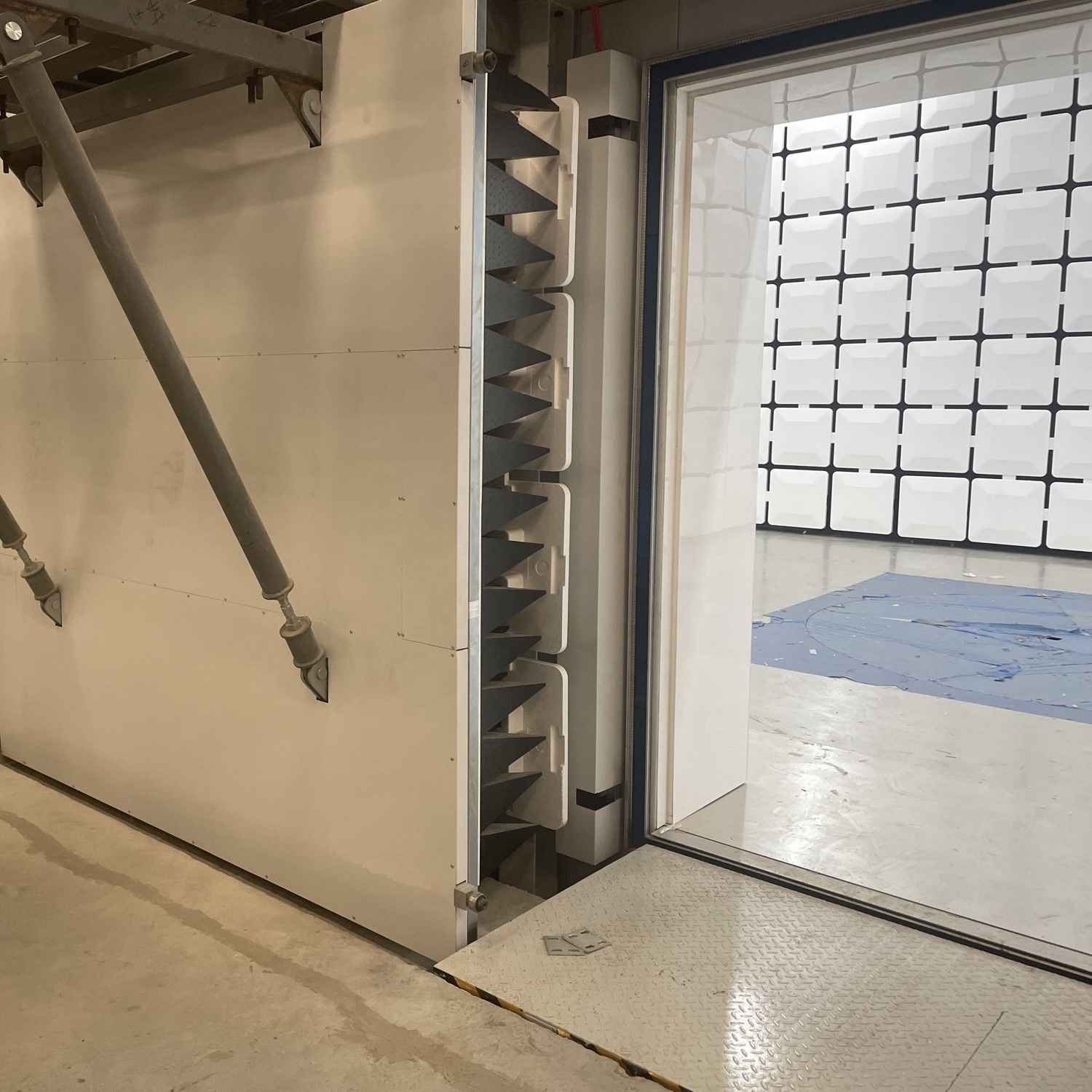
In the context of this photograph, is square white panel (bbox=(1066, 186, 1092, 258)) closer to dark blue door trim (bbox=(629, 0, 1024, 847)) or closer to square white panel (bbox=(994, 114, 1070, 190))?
square white panel (bbox=(994, 114, 1070, 190))

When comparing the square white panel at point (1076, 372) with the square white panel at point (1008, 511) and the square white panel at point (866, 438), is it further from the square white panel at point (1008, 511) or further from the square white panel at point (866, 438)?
the square white panel at point (866, 438)

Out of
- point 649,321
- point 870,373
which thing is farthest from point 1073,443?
point 649,321

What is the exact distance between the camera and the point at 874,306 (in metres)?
11.5

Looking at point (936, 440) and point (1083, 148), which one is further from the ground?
point (1083, 148)

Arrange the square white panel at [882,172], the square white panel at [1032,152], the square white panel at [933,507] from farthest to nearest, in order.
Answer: the square white panel at [933,507]
the square white panel at [882,172]
the square white panel at [1032,152]

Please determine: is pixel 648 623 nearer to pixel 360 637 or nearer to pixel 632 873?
pixel 632 873

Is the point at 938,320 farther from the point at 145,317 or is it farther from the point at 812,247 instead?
the point at 145,317

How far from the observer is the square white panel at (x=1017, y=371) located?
10602mm

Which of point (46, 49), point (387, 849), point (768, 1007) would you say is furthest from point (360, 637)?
point (46, 49)

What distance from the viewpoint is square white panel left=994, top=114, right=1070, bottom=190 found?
1032 cm

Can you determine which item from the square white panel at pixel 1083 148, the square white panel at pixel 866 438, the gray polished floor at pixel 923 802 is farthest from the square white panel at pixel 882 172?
the gray polished floor at pixel 923 802

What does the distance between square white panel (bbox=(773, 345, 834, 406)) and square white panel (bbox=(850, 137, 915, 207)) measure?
166 cm

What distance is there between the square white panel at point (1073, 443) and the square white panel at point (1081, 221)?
157 centimetres

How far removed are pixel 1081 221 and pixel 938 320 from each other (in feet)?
5.21
